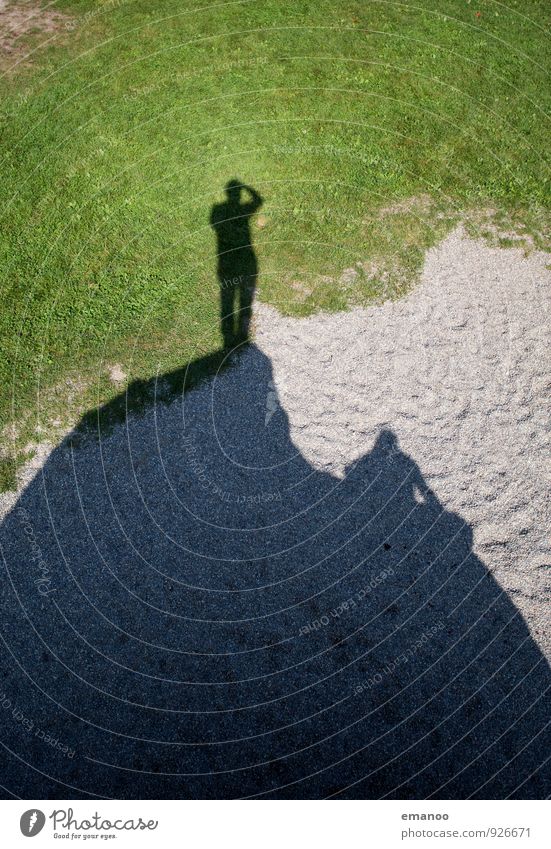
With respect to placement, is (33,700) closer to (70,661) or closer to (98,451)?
(70,661)

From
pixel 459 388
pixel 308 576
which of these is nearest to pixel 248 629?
pixel 308 576

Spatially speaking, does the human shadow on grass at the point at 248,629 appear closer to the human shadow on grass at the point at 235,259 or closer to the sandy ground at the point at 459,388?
the sandy ground at the point at 459,388

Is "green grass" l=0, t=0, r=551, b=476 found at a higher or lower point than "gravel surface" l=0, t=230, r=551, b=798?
higher

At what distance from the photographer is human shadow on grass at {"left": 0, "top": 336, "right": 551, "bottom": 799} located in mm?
9055

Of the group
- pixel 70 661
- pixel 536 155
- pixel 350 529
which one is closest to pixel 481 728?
pixel 350 529

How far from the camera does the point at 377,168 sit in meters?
14.5

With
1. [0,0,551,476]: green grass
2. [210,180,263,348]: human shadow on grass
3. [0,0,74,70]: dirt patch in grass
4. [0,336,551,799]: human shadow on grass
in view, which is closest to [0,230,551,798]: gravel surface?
[0,336,551,799]: human shadow on grass

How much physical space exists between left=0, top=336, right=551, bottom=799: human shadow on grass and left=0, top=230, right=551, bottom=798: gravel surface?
33 millimetres

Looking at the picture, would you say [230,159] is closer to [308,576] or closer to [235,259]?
[235,259]

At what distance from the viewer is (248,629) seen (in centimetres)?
997

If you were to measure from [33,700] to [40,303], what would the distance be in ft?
25.2

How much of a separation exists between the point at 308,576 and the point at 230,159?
1002 cm

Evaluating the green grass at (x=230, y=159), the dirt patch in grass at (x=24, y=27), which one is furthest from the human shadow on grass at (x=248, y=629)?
the dirt patch in grass at (x=24, y=27)

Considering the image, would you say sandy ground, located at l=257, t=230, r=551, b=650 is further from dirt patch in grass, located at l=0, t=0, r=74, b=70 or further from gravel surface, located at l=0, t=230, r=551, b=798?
dirt patch in grass, located at l=0, t=0, r=74, b=70
